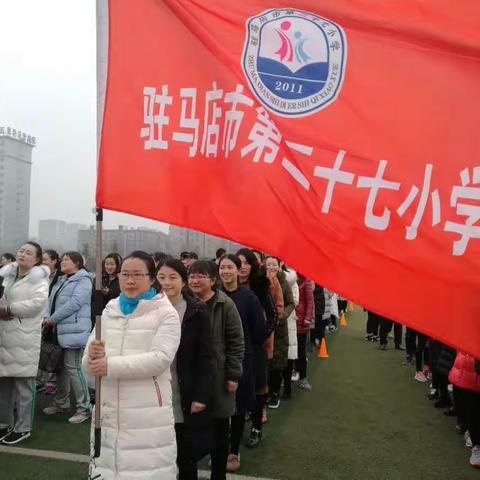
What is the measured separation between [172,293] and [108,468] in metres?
1.15

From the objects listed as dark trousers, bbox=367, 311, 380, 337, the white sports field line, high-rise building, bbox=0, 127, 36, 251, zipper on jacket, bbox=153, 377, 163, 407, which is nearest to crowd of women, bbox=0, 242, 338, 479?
zipper on jacket, bbox=153, 377, 163, 407

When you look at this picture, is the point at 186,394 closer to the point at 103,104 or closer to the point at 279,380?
the point at 103,104

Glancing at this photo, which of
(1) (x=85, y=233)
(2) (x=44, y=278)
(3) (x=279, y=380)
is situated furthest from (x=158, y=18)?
(1) (x=85, y=233)

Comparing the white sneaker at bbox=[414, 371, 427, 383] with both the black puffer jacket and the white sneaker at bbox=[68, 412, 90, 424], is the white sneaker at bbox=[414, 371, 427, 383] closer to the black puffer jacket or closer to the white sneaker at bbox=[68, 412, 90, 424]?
the black puffer jacket

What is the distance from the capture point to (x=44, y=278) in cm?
502

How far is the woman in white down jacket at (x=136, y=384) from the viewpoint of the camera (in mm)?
2732

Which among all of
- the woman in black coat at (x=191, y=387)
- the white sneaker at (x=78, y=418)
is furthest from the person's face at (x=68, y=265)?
the woman in black coat at (x=191, y=387)

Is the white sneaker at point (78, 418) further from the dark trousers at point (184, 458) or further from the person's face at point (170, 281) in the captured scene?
the person's face at point (170, 281)

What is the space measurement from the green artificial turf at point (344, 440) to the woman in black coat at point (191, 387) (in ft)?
4.00

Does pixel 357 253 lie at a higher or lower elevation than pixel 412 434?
higher

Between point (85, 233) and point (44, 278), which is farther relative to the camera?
point (85, 233)

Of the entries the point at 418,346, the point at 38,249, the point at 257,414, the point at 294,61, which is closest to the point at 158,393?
the point at 294,61

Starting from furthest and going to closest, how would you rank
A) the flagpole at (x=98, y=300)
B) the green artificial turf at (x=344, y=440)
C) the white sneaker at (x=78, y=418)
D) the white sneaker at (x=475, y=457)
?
the white sneaker at (x=78, y=418)
the white sneaker at (x=475, y=457)
the green artificial turf at (x=344, y=440)
the flagpole at (x=98, y=300)

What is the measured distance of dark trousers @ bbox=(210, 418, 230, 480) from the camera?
3.77 m
